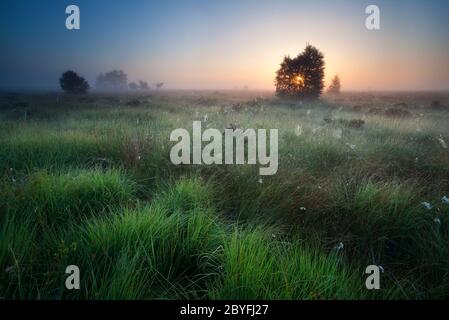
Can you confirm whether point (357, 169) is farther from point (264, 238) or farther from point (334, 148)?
point (264, 238)

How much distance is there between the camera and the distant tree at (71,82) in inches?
1234

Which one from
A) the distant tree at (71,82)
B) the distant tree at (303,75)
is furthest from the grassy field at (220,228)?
the distant tree at (71,82)

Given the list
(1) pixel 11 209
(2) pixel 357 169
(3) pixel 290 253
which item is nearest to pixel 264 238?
(3) pixel 290 253

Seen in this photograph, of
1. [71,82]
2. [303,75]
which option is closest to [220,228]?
[303,75]

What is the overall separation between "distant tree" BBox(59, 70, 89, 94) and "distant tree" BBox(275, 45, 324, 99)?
20087mm

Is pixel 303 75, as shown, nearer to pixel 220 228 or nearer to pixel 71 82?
pixel 71 82

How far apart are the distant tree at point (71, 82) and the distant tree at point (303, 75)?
2009 centimetres

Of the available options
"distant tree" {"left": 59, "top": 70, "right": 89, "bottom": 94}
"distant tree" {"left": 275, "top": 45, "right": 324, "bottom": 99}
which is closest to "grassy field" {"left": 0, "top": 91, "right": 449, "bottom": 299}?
"distant tree" {"left": 275, "top": 45, "right": 324, "bottom": 99}

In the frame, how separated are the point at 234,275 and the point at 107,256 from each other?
767 millimetres

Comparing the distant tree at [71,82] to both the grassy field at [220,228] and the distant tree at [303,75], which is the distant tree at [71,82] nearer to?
the distant tree at [303,75]

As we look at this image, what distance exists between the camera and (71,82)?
3133 centimetres

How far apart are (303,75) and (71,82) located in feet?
73.0

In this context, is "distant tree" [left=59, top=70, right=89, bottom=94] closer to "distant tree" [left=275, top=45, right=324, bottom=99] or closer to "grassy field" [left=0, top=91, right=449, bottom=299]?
"distant tree" [left=275, top=45, right=324, bottom=99]
